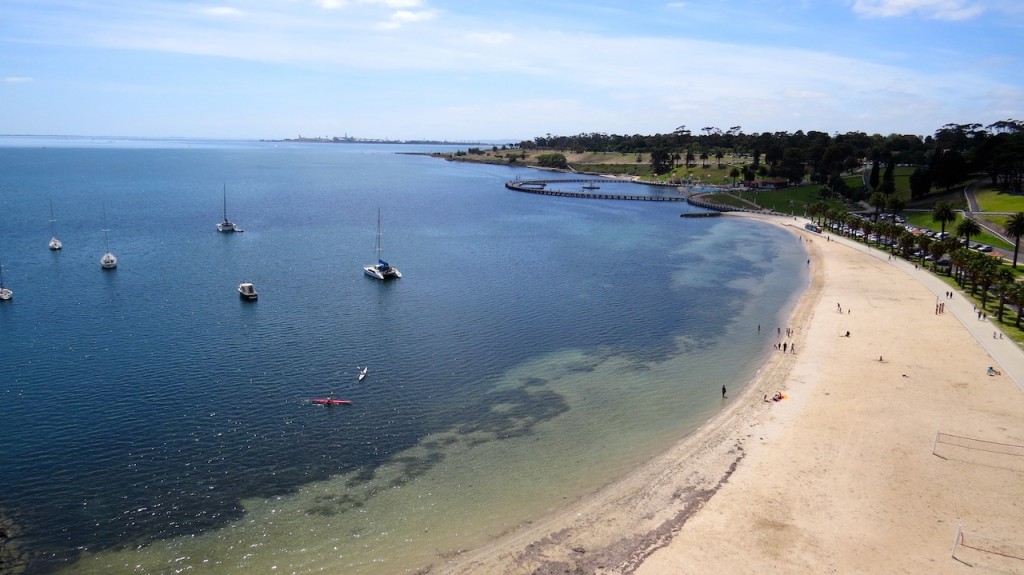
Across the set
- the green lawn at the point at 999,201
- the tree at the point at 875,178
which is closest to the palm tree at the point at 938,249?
the green lawn at the point at 999,201

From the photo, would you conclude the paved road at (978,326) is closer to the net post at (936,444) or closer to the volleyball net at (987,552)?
the net post at (936,444)

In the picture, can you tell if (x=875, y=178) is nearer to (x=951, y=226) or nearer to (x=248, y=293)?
(x=951, y=226)

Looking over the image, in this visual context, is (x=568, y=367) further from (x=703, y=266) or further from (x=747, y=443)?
(x=703, y=266)

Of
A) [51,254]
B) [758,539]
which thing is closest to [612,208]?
[51,254]

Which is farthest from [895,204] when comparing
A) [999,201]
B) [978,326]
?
[978,326]

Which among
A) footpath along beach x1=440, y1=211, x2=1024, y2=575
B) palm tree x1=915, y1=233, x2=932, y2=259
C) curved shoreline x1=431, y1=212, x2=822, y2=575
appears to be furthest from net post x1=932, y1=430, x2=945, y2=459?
palm tree x1=915, y1=233, x2=932, y2=259
